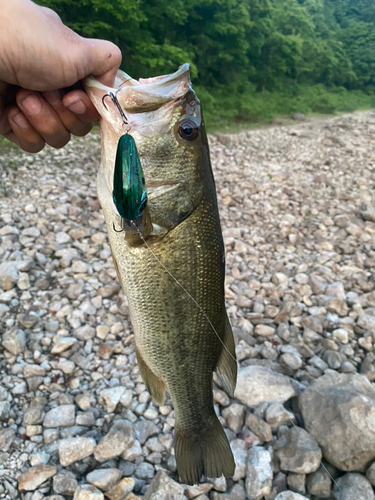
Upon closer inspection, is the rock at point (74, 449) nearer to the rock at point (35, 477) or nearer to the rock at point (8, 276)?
the rock at point (35, 477)

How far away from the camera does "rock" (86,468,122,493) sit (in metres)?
2.23

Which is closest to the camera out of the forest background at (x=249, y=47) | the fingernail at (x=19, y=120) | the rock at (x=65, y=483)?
the fingernail at (x=19, y=120)

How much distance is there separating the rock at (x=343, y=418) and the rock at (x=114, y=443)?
1.32m

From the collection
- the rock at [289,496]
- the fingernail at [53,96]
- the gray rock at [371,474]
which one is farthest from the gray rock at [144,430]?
the fingernail at [53,96]

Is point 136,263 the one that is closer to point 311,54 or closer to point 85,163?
point 85,163

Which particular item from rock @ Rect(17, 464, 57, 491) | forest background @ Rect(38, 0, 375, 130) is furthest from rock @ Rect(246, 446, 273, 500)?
forest background @ Rect(38, 0, 375, 130)

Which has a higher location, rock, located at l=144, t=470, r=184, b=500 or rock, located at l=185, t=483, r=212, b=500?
rock, located at l=144, t=470, r=184, b=500

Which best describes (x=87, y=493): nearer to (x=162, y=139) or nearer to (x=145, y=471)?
(x=145, y=471)

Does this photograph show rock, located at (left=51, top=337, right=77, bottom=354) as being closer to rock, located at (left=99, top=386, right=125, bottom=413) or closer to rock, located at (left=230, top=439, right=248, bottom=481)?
rock, located at (left=99, top=386, right=125, bottom=413)

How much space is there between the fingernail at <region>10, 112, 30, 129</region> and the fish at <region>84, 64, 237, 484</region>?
22.9 inches

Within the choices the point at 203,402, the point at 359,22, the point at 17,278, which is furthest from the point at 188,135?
the point at 359,22

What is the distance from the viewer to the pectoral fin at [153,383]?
75.3 inches

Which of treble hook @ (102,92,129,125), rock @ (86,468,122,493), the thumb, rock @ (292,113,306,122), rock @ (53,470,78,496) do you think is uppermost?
the thumb

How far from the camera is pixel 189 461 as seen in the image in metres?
1.92
